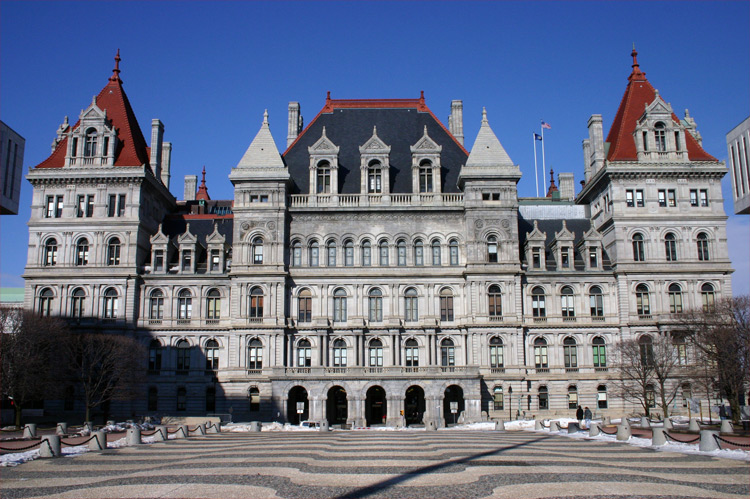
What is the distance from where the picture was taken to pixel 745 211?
2600cm

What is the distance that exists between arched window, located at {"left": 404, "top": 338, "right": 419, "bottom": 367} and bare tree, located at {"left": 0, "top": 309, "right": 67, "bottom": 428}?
92.2 ft

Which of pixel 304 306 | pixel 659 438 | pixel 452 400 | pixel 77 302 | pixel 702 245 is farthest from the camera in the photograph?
pixel 702 245

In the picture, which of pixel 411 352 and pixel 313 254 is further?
Result: pixel 313 254

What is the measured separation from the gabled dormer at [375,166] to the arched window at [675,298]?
26.0 m

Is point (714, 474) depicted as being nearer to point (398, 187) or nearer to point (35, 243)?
point (398, 187)

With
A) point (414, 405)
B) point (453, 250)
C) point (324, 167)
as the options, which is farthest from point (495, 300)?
point (324, 167)

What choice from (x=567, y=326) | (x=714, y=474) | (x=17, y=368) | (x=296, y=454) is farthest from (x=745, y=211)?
(x=17, y=368)

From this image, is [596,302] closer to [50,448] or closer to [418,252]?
[418,252]

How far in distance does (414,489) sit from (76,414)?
4740 centimetres

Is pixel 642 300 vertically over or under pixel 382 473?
over

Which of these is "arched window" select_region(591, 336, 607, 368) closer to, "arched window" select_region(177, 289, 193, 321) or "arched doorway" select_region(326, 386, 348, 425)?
"arched doorway" select_region(326, 386, 348, 425)

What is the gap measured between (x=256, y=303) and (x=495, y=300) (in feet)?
67.0

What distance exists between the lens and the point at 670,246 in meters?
63.5

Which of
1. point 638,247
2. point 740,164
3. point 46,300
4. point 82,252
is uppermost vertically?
point 82,252
